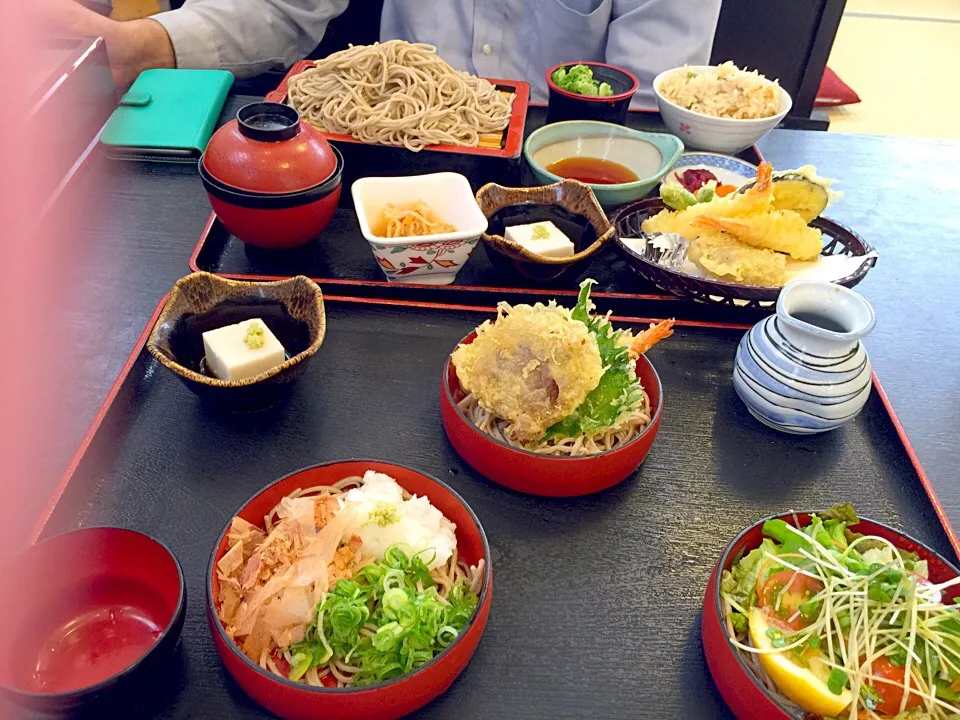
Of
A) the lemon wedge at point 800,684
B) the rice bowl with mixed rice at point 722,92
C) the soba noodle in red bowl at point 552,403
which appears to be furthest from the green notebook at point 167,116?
the lemon wedge at point 800,684

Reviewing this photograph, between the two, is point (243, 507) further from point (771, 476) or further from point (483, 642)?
point (771, 476)

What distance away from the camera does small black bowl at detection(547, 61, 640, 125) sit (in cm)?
250

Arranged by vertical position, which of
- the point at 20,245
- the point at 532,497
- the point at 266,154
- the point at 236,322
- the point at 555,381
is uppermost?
the point at 20,245

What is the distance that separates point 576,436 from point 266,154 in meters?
1.08

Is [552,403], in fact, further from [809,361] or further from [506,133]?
[506,133]

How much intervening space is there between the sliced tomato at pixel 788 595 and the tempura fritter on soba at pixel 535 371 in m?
0.48

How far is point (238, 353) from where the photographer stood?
154 cm

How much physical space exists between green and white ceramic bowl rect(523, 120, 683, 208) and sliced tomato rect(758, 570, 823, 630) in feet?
4.72

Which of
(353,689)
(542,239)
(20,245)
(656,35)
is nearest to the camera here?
(20,245)

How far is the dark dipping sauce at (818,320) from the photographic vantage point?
1.58 m

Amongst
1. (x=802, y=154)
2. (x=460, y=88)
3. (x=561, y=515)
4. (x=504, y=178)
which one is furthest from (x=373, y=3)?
(x=561, y=515)

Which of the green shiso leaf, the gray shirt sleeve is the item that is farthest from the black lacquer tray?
the gray shirt sleeve

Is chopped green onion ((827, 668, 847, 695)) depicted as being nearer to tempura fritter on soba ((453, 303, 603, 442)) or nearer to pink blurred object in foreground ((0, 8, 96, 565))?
tempura fritter on soba ((453, 303, 603, 442))

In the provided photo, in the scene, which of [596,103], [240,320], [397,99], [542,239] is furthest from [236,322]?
[596,103]
